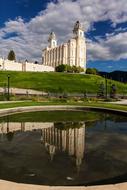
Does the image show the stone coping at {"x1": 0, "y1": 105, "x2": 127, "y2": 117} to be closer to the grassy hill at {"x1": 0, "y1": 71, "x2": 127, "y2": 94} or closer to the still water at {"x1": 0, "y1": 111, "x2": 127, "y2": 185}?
the still water at {"x1": 0, "y1": 111, "x2": 127, "y2": 185}

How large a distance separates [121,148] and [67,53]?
160 metres

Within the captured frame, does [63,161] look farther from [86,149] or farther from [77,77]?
[77,77]

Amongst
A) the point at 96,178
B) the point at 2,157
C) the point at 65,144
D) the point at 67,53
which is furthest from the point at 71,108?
the point at 67,53

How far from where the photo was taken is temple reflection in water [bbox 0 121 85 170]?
13.5 metres

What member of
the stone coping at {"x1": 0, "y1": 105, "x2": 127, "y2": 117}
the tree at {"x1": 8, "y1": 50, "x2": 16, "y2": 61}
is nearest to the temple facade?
the tree at {"x1": 8, "y1": 50, "x2": 16, "y2": 61}

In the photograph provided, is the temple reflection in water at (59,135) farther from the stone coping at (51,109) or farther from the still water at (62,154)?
the stone coping at (51,109)

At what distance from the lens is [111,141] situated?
16.4 meters

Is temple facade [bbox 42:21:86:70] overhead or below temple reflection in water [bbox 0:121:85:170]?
overhead

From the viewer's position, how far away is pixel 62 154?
42.0 ft

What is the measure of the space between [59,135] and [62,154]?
4789mm

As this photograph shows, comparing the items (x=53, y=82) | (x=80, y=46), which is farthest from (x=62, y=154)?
(x=80, y=46)

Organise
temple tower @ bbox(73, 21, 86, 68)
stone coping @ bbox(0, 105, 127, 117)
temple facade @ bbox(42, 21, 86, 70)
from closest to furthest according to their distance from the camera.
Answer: stone coping @ bbox(0, 105, 127, 117)
temple facade @ bbox(42, 21, 86, 70)
temple tower @ bbox(73, 21, 86, 68)

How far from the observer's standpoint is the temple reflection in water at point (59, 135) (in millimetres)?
13547

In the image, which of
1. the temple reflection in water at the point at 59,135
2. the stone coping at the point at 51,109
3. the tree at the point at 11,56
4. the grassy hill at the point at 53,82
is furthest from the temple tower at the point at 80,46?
the temple reflection in water at the point at 59,135
